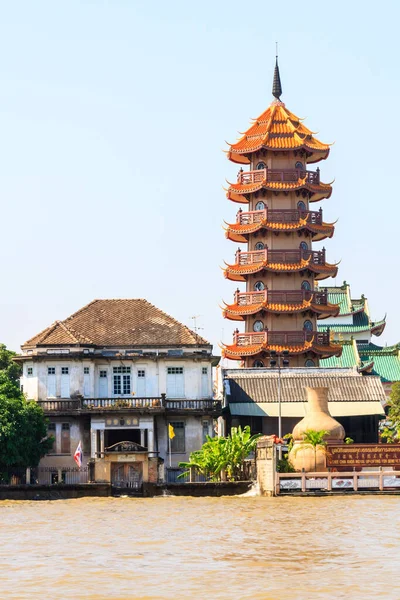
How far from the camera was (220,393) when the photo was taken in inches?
3270

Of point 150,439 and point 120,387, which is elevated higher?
point 120,387

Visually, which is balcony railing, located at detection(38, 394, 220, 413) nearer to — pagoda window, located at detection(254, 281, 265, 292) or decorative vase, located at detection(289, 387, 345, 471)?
decorative vase, located at detection(289, 387, 345, 471)

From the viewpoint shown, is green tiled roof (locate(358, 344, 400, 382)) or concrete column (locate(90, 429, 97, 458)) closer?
concrete column (locate(90, 429, 97, 458))

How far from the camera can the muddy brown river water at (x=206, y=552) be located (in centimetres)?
2698

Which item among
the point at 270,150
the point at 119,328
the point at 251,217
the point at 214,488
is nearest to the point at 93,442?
the point at 119,328

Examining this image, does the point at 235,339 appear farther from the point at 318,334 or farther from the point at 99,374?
the point at 99,374

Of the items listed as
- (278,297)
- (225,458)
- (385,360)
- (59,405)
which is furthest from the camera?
(385,360)

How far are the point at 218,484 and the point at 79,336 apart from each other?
665 inches

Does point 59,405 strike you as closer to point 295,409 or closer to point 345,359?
point 295,409

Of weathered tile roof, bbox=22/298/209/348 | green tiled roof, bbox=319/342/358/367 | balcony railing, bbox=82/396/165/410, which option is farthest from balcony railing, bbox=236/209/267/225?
balcony railing, bbox=82/396/165/410

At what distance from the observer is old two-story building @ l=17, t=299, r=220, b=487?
72812mm

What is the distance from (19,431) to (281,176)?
103 ft

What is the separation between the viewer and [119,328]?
77.8 metres

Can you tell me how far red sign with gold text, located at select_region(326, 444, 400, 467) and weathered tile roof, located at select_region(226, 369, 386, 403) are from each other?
53.2 ft
